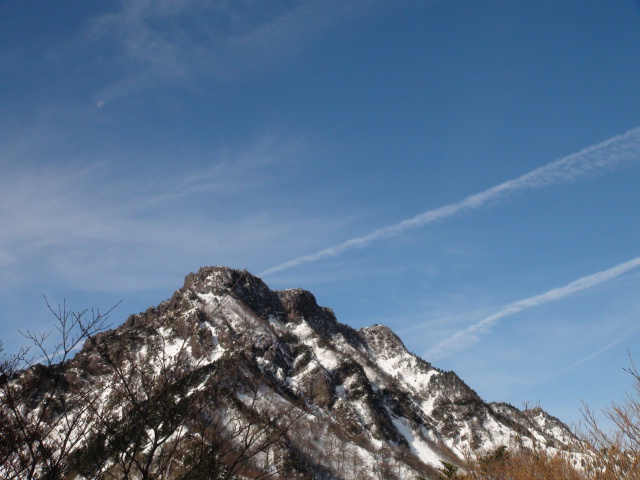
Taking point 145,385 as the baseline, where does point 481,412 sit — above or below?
above

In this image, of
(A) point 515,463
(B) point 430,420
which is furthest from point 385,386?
(A) point 515,463

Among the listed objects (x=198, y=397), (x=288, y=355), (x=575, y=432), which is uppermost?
(x=288, y=355)

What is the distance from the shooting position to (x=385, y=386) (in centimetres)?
19988

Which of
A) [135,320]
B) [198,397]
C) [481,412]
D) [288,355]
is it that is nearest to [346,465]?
[288,355]

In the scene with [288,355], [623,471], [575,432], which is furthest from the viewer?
[288,355]

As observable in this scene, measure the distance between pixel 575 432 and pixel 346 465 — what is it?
407ft

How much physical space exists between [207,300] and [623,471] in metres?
183

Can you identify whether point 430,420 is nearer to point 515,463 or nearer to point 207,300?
point 207,300

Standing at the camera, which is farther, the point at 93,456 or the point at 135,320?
the point at 135,320

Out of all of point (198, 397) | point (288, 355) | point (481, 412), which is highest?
point (288, 355)

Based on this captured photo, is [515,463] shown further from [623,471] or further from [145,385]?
[145,385]

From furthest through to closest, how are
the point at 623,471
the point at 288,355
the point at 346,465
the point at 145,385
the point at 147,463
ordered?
the point at 288,355
the point at 346,465
the point at 623,471
the point at 145,385
the point at 147,463

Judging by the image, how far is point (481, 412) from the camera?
194 metres

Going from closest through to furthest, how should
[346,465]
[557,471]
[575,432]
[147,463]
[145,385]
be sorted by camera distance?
[147,463], [145,385], [557,471], [575,432], [346,465]
